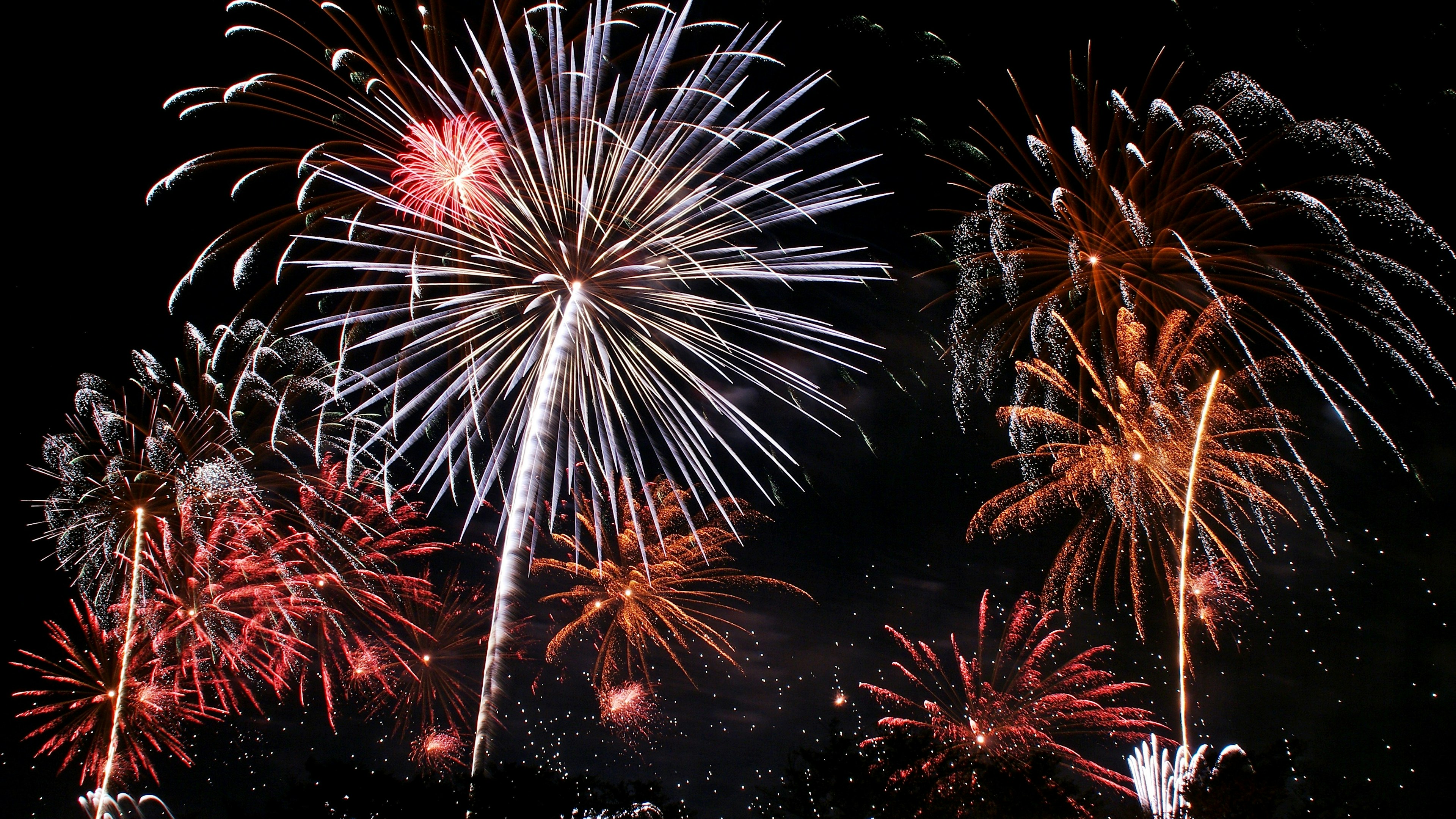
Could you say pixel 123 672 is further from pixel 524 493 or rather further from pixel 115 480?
pixel 524 493

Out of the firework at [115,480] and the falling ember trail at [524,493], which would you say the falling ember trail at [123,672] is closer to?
the firework at [115,480]

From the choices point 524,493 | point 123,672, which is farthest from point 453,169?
point 123,672

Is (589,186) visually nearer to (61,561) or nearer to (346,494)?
(346,494)

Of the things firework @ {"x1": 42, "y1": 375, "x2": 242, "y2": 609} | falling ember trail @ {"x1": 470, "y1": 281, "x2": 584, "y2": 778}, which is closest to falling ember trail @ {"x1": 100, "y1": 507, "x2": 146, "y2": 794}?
firework @ {"x1": 42, "y1": 375, "x2": 242, "y2": 609}

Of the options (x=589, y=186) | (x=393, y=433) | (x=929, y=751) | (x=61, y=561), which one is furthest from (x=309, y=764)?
(x=589, y=186)

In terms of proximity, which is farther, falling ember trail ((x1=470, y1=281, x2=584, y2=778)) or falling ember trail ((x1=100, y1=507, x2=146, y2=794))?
falling ember trail ((x1=100, y1=507, x2=146, y2=794))

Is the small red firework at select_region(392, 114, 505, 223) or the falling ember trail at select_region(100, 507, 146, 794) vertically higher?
the small red firework at select_region(392, 114, 505, 223)

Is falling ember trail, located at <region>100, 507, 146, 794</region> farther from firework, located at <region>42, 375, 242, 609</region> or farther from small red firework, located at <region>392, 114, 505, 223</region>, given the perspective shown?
small red firework, located at <region>392, 114, 505, 223</region>

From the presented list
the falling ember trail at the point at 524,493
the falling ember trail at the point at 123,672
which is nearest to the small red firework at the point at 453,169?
the falling ember trail at the point at 524,493

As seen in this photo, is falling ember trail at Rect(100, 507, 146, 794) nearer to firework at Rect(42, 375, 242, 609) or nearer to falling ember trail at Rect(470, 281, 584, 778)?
firework at Rect(42, 375, 242, 609)
